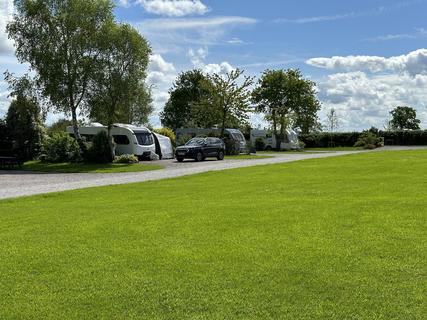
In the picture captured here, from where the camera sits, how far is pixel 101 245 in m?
6.92

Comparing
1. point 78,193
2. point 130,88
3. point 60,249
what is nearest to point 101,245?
point 60,249

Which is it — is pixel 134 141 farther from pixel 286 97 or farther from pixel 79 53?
pixel 286 97

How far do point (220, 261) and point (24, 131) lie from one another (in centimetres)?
3292

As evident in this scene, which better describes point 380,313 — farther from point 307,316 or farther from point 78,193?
point 78,193

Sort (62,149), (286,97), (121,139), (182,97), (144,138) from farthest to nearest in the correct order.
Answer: (182,97) → (286,97) → (144,138) → (121,139) → (62,149)

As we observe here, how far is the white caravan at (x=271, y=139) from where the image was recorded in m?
62.7

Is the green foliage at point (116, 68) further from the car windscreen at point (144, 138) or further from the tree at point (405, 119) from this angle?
the tree at point (405, 119)

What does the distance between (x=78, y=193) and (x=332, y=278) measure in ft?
35.9

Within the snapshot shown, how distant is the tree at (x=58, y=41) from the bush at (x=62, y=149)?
2.43 ft

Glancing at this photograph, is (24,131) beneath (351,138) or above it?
above

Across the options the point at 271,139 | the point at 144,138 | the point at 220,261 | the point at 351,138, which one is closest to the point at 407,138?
the point at 351,138

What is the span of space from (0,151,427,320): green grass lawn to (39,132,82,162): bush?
2273 centimetres

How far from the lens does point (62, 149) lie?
33344 millimetres

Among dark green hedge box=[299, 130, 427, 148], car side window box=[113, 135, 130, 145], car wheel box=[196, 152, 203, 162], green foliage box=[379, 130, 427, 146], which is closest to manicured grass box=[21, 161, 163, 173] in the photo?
car wheel box=[196, 152, 203, 162]
